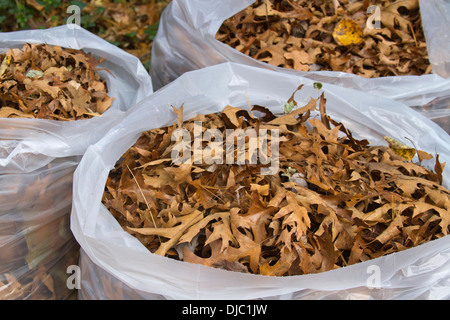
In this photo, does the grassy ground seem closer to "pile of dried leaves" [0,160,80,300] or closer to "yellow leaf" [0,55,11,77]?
"yellow leaf" [0,55,11,77]

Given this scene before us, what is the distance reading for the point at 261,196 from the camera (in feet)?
3.72

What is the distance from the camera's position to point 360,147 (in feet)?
4.40

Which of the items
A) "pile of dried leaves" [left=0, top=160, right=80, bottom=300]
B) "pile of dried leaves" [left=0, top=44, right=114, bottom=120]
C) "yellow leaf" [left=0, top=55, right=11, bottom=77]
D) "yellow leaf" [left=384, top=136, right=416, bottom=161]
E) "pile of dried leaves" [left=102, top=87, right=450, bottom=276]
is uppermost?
"yellow leaf" [left=0, top=55, right=11, bottom=77]

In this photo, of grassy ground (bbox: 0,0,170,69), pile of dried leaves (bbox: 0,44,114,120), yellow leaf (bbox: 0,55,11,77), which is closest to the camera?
pile of dried leaves (bbox: 0,44,114,120)

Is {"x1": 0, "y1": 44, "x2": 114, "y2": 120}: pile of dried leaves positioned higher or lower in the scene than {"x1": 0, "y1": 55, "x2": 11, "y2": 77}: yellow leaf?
lower

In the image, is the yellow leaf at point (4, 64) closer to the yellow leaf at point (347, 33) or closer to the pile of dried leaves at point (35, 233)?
the pile of dried leaves at point (35, 233)

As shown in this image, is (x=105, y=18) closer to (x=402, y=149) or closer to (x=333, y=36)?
(x=333, y=36)

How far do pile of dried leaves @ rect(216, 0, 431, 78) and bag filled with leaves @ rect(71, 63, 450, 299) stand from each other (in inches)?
10.3

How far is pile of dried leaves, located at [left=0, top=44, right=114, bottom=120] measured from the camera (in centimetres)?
139

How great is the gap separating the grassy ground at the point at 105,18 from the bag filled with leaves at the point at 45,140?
88 centimetres

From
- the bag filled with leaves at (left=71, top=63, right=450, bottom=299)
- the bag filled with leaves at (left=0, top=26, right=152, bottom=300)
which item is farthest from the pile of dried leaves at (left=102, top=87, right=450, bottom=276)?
the bag filled with leaves at (left=0, top=26, right=152, bottom=300)

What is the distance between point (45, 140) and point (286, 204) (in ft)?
2.38

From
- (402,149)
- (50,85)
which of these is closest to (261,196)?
(402,149)

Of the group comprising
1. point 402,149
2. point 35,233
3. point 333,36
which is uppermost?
point 333,36
